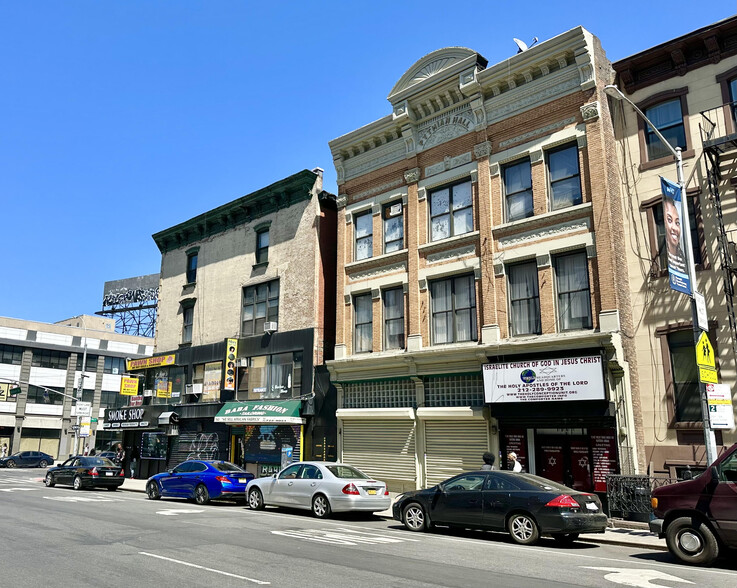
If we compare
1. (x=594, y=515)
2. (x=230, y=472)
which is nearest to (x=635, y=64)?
(x=594, y=515)

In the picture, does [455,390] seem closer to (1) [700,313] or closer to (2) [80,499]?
(1) [700,313]

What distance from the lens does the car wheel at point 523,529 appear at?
11.8 m

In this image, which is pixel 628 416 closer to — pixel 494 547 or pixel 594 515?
pixel 594 515

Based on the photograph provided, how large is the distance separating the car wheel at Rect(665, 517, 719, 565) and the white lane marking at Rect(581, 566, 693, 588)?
1.13m

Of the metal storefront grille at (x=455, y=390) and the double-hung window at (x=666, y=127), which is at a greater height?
the double-hung window at (x=666, y=127)

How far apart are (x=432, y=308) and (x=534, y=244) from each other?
4.48 m

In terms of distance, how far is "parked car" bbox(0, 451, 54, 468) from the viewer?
4797cm

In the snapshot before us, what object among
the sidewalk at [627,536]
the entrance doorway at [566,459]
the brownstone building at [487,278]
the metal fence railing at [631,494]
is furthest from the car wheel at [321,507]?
the metal fence railing at [631,494]

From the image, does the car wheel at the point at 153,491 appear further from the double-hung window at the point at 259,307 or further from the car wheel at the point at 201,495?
the double-hung window at the point at 259,307

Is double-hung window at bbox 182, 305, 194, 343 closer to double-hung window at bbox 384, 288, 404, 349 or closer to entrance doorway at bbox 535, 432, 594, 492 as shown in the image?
double-hung window at bbox 384, 288, 404, 349

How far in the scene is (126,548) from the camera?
1052cm

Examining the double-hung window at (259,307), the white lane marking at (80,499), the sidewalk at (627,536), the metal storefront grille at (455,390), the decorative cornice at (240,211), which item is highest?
the decorative cornice at (240,211)

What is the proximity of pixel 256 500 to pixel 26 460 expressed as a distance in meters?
39.7

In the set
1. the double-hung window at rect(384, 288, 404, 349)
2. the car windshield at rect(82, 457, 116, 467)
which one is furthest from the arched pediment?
the car windshield at rect(82, 457, 116, 467)
